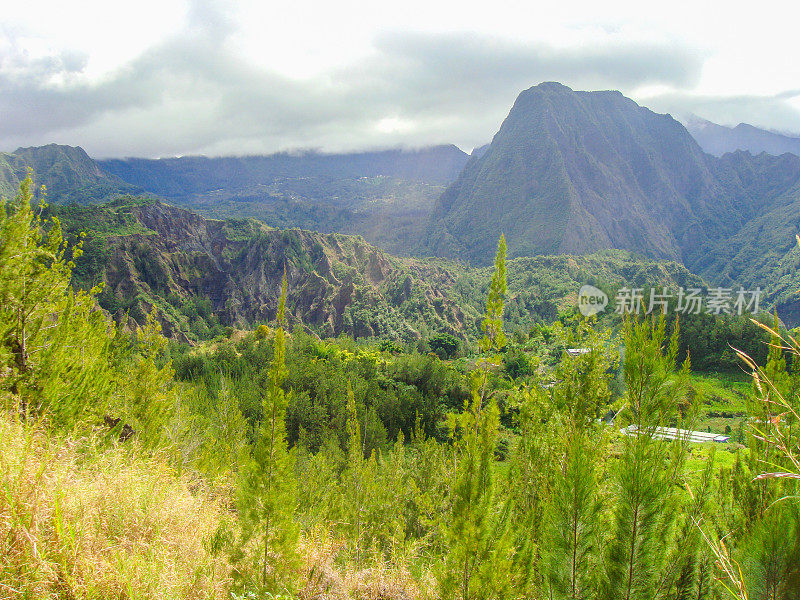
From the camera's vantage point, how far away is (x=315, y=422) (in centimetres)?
3597

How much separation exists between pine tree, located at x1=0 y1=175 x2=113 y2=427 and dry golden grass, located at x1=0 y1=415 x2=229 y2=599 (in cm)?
138

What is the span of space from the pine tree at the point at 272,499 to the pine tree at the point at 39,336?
10.5 feet

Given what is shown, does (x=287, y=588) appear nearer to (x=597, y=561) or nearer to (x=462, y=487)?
(x=462, y=487)

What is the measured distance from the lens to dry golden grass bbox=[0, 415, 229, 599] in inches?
115

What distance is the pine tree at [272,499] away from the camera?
4312 mm

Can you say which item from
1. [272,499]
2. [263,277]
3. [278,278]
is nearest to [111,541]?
[272,499]

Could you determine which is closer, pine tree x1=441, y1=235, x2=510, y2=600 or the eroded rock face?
pine tree x1=441, y1=235, x2=510, y2=600

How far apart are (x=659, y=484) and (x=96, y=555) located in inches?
164

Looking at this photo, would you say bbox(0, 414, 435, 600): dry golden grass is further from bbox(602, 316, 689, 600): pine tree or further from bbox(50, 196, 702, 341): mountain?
bbox(50, 196, 702, 341): mountain

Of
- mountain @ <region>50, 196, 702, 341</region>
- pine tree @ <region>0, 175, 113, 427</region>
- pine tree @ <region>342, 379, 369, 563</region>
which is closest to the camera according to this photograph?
pine tree @ <region>0, 175, 113, 427</region>

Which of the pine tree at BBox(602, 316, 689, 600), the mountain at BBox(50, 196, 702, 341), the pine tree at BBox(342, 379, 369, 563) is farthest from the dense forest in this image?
the mountain at BBox(50, 196, 702, 341)

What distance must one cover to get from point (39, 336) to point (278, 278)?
4356 inches

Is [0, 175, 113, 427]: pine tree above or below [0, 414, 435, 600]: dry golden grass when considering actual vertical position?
above

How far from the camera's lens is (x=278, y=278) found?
11381 centimetres
